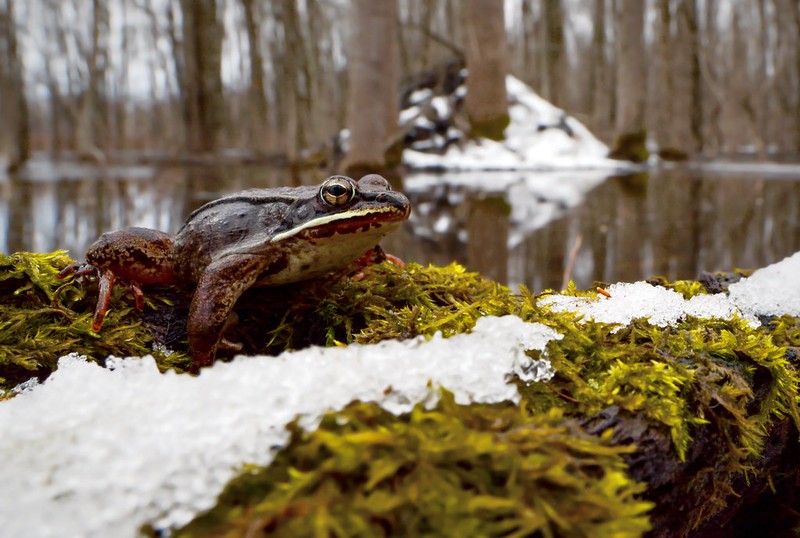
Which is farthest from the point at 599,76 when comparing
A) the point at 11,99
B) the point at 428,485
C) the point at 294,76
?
the point at 428,485

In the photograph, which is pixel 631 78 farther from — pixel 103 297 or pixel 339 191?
pixel 103 297

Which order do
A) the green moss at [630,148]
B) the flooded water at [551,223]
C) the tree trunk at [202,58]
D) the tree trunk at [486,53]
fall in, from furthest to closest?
the tree trunk at [202,58], the green moss at [630,148], the tree trunk at [486,53], the flooded water at [551,223]

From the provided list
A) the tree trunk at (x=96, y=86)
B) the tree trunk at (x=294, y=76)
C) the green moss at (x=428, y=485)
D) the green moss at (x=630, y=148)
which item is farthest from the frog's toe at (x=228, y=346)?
the tree trunk at (x=96, y=86)

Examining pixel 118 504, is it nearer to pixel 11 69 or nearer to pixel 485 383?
pixel 485 383

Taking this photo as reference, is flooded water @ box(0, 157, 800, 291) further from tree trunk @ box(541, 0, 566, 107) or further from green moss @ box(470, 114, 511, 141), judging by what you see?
tree trunk @ box(541, 0, 566, 107)

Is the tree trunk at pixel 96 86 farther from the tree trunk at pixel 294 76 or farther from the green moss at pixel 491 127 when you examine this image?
the green moss at pixel 491 127

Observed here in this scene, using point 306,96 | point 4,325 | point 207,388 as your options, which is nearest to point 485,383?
point 207,388
